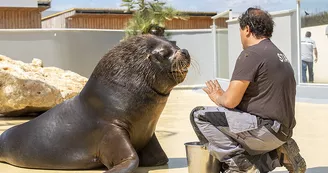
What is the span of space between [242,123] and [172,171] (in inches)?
49.2

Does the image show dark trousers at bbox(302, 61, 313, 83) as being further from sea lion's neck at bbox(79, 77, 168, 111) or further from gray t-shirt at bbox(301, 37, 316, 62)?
sea lion's neck at bbox(79, 77, 168, 111)

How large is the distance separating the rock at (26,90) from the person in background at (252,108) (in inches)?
238

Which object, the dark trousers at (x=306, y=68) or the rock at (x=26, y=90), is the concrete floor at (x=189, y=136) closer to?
the rock at (x=26, y=90)

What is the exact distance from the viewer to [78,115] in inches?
191

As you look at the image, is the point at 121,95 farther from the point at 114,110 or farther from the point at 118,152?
the point at 118,152

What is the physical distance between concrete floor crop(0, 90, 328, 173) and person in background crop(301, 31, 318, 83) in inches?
52.0

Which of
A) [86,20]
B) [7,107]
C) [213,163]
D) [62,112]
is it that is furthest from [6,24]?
[213,163]

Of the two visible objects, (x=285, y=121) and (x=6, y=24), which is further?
(x=6, y=24)

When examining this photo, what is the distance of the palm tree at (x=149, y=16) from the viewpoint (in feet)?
70.3

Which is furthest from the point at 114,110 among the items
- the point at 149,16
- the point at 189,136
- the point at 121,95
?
the point at 149,16

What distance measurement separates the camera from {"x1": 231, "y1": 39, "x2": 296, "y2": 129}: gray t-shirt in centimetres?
377

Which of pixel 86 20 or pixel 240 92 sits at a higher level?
pixel 86 20

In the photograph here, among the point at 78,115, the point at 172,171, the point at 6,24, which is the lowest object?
the point at 172,171

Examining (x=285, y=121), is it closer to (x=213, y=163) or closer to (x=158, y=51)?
(x=213, y=163)
